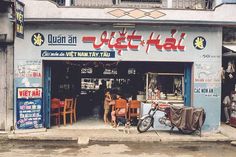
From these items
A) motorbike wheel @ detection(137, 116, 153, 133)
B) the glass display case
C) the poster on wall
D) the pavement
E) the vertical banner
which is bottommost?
the pavement

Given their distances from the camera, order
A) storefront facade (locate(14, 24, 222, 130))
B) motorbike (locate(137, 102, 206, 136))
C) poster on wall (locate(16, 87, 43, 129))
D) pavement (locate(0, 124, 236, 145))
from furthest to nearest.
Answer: storefront facade (locate(14, 24, 222, 130)) < poster on wall (locate(16, 87, 43, 129)) < motorbike (locate(137, 102, 206, 136)) < pavement (locate(0, 124, 236, 145))

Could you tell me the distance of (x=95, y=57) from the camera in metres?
13.5

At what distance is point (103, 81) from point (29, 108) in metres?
8.11

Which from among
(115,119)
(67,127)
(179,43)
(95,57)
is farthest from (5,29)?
(179,43)

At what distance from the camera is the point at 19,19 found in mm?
12242

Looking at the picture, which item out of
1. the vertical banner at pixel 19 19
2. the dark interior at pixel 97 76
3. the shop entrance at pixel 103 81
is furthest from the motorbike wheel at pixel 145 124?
the vertical banner at pixel 19 19

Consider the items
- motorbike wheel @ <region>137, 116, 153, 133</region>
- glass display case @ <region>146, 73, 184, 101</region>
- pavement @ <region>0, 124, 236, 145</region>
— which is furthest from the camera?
glass display case @ <region>146, 73, 184, 101</region>

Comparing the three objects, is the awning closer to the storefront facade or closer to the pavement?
the storefront facade

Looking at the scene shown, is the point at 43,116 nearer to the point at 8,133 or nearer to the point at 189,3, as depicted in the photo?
the point at 8,133

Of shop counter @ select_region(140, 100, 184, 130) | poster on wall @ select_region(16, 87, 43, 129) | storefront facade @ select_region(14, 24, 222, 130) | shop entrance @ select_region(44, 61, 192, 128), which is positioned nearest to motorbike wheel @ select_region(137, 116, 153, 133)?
shop counter @ select_region(140, 100, 184, 130)

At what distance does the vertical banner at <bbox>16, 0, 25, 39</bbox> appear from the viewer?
12055 mm

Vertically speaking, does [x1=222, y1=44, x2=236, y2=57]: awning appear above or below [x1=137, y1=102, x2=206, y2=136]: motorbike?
above

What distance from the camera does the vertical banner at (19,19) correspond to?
12055mm

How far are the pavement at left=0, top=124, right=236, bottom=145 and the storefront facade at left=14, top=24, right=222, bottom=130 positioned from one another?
0.77 metres
